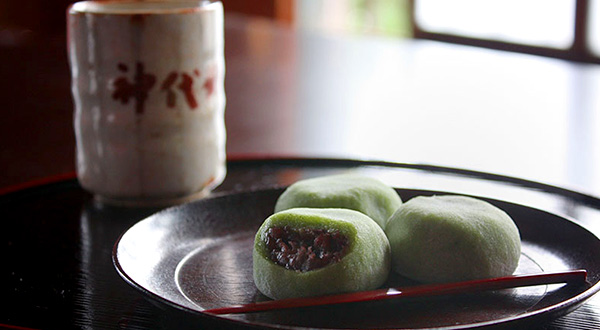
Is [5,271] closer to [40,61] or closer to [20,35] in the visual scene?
[40,61]

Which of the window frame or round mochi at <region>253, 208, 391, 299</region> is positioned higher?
round mochi at <region>253, 208, 391, 299</region>

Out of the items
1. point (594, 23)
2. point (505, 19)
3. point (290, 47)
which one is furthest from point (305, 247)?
point (505, 19)

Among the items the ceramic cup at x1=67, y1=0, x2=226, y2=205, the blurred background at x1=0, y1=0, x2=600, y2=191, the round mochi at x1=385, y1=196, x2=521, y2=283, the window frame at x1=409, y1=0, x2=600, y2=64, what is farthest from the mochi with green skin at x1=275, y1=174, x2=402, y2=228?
the window frame at x1=409, y1=0, x2=600, y2=64

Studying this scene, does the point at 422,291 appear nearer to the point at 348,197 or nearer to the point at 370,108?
the point at 348,197

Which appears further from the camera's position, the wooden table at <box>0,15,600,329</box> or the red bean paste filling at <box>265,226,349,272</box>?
the wooden table at <box>0,15,600,329</box>

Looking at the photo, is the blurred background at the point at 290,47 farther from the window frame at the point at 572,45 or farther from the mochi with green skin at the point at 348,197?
the mochi with green skin at the point at 348,197

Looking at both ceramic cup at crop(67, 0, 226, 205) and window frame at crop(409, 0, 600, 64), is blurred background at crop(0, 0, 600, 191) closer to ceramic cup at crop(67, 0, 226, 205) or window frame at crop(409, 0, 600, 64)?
window frame at crop(409, 0, 600, 64)

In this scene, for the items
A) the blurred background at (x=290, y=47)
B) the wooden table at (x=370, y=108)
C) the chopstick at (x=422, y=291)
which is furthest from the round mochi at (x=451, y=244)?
the blurred background at (x=290, y=47)
